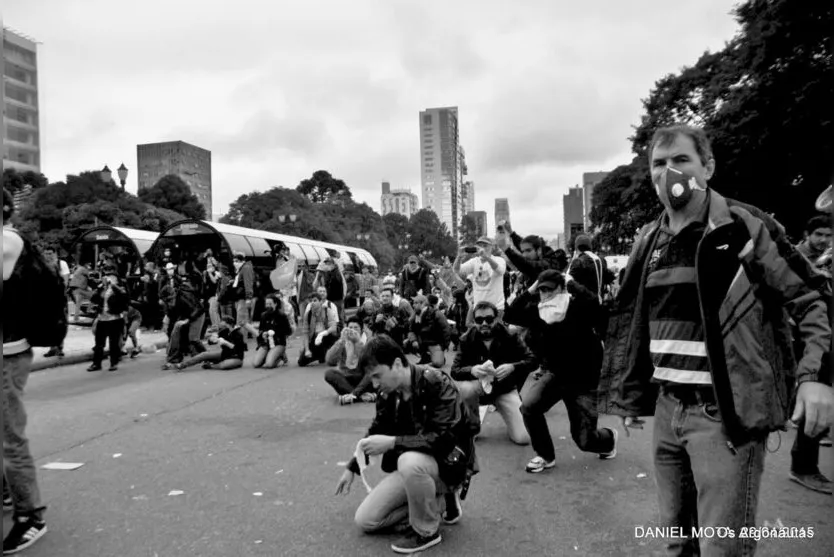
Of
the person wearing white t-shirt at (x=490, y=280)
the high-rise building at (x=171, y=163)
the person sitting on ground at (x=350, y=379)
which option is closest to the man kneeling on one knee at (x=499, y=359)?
the person sitting on ground at (x=350, y=379)

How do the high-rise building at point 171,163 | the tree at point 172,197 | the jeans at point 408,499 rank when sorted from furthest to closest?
the high-rise building at point 171,163 < the tree at point 172,197 < the jeans at point 408,499

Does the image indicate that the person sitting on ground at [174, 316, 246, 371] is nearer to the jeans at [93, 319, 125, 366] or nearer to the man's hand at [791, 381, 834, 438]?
the jeans at [93, 319, 125, 366]

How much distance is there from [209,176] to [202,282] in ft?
454

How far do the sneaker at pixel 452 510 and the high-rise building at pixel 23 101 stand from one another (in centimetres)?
9440

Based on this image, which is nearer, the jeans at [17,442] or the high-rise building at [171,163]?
the jeans at [17,442]

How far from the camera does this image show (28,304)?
12.5 feet

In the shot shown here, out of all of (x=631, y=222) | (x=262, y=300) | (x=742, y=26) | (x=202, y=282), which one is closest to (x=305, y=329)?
(x=202, y=282)

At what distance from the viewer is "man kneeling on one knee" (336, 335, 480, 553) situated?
381cm

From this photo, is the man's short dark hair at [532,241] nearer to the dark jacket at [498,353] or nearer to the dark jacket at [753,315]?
the dark jacket at [498,353]

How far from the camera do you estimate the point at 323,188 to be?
88688 millimetres

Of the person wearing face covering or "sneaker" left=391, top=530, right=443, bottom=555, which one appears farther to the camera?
the person wearing face covering

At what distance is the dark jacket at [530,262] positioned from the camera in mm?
6512

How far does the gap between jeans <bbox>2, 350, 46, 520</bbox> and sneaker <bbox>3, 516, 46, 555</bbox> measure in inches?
2.1

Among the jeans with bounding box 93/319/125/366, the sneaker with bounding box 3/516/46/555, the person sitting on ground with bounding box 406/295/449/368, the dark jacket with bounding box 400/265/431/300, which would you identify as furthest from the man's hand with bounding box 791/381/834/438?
the dark jacket with bounding box 400/265/431/300
